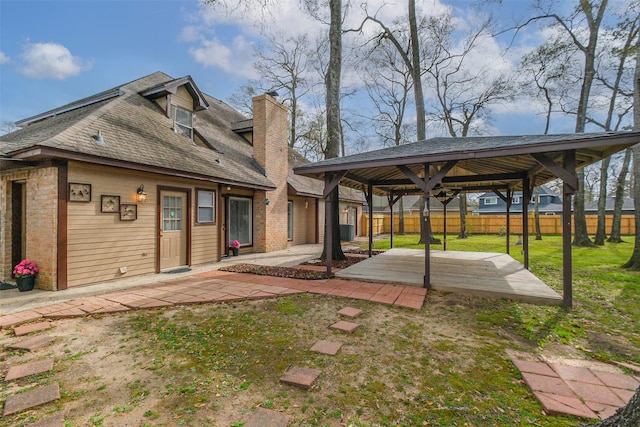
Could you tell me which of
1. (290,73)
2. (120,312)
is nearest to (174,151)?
(120,312)

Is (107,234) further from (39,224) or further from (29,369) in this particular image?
(29,369)

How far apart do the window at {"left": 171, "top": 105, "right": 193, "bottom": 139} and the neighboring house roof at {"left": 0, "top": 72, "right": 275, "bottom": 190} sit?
0.79 ft

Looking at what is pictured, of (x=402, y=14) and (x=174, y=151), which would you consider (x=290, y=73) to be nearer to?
(x=402, y=14)

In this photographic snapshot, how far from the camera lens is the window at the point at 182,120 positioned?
913 cm

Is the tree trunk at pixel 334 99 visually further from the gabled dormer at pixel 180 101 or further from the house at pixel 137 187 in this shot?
the gabled dormer at pixel 180 101

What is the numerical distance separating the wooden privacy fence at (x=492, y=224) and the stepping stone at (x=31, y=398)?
720 inches

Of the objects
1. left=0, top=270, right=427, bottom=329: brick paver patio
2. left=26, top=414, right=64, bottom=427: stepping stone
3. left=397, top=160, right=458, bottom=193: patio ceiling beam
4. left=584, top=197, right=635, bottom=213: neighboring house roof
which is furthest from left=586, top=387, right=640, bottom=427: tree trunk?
left=584, top=197, right=635, bottom=213: neighboring house roof

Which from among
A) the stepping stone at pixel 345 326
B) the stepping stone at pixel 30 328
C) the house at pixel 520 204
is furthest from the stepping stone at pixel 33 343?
the house at pixel 520 204

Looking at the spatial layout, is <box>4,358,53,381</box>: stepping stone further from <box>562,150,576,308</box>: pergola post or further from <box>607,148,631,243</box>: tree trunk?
<box>607,148,631,243</box>: tree trunk

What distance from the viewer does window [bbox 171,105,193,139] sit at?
913 centimetres

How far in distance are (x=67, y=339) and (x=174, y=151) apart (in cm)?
551

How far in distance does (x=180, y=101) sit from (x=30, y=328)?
7.84m

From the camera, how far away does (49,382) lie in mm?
2525

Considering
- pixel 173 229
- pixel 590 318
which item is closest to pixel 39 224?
pixel 173 229
